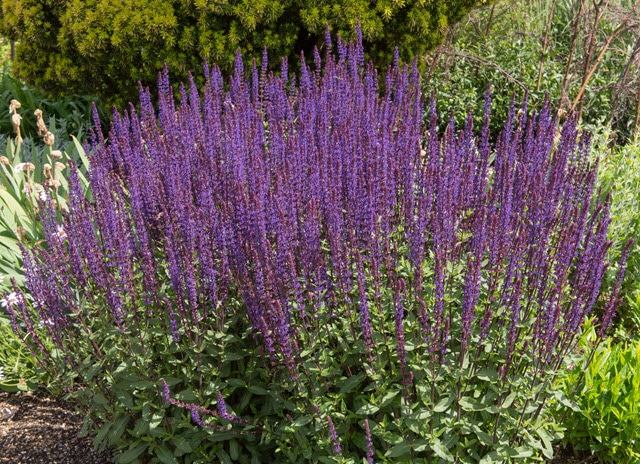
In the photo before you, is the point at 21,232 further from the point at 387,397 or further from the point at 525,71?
the point at 525,71

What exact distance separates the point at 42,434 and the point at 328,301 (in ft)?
7.06

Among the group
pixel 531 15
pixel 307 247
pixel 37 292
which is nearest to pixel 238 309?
pixel 307 247

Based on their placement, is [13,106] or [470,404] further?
[13,106]

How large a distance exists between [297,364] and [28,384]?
7.56 feet

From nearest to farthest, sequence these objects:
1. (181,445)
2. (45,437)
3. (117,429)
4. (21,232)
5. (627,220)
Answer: (181,445)
(117,429)
(45,437)
(21,232)
(627,220)

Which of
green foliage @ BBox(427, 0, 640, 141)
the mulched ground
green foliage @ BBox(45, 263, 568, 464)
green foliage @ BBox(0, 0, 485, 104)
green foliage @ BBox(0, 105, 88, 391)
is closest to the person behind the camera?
green foliage @ BBox(45, 263, 568, 464)

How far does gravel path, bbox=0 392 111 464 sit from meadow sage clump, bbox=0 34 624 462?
0.54 metres

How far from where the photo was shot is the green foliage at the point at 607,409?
3195mm

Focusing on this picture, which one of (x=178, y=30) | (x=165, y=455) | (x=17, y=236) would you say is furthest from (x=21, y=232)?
(x=178, y=30)

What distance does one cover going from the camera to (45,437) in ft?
12.5

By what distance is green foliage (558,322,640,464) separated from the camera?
3.20m

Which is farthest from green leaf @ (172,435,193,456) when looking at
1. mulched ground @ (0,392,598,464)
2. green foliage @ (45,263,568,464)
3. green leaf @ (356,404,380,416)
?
green leaf @ (356,404,380,416)

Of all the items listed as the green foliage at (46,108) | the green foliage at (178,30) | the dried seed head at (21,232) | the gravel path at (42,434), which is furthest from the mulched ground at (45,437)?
the green foliage at (46,108)

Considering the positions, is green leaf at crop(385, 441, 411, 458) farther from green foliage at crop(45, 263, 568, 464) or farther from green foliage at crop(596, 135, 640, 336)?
green foliage at crop(596, 135, 640, 336)
